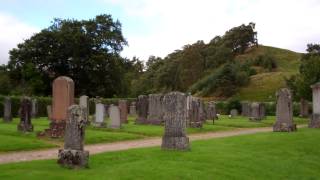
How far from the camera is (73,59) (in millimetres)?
68750

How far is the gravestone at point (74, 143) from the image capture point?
13.8m

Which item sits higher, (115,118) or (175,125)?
(115,118)

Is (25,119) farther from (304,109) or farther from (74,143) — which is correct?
(304,109)

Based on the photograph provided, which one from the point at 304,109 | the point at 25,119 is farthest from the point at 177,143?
the point at 304,109

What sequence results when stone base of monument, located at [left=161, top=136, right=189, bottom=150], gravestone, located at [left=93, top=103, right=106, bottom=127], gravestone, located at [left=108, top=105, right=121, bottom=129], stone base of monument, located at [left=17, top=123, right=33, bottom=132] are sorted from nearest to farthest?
stone base of monument, located at [left=161, top=136, right=189, bottom=150] → stone base of monument, located at [left=17, top=123, right=33, bottom=132] → gravestone, located at [left=108, top=105, right=121, bottom=129] → gravestone, located at [left=93, top=103, right=106, bottom=127]

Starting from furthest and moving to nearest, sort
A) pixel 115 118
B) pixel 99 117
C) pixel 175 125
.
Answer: pixel 99 117, pixel 115 118, pixel 175 125

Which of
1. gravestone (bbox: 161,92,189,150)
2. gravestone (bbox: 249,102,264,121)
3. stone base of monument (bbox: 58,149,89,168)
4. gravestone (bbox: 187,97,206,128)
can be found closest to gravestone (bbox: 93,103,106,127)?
gravestone (bbox: 187,97,206,128)

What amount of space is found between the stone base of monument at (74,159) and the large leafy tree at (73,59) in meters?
54.8

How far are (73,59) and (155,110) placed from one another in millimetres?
34317

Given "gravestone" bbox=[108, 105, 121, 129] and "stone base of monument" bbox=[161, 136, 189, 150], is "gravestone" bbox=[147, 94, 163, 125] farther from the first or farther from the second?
"stone base of monument" bbox=[161, 136, 189, 150]

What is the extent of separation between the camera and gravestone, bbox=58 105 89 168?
13.8 meters

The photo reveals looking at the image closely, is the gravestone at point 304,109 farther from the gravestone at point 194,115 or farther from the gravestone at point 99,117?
the gravestone at point 99,117

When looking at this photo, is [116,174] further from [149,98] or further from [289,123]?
[149,98]

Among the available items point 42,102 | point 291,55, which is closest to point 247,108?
point 42,102
